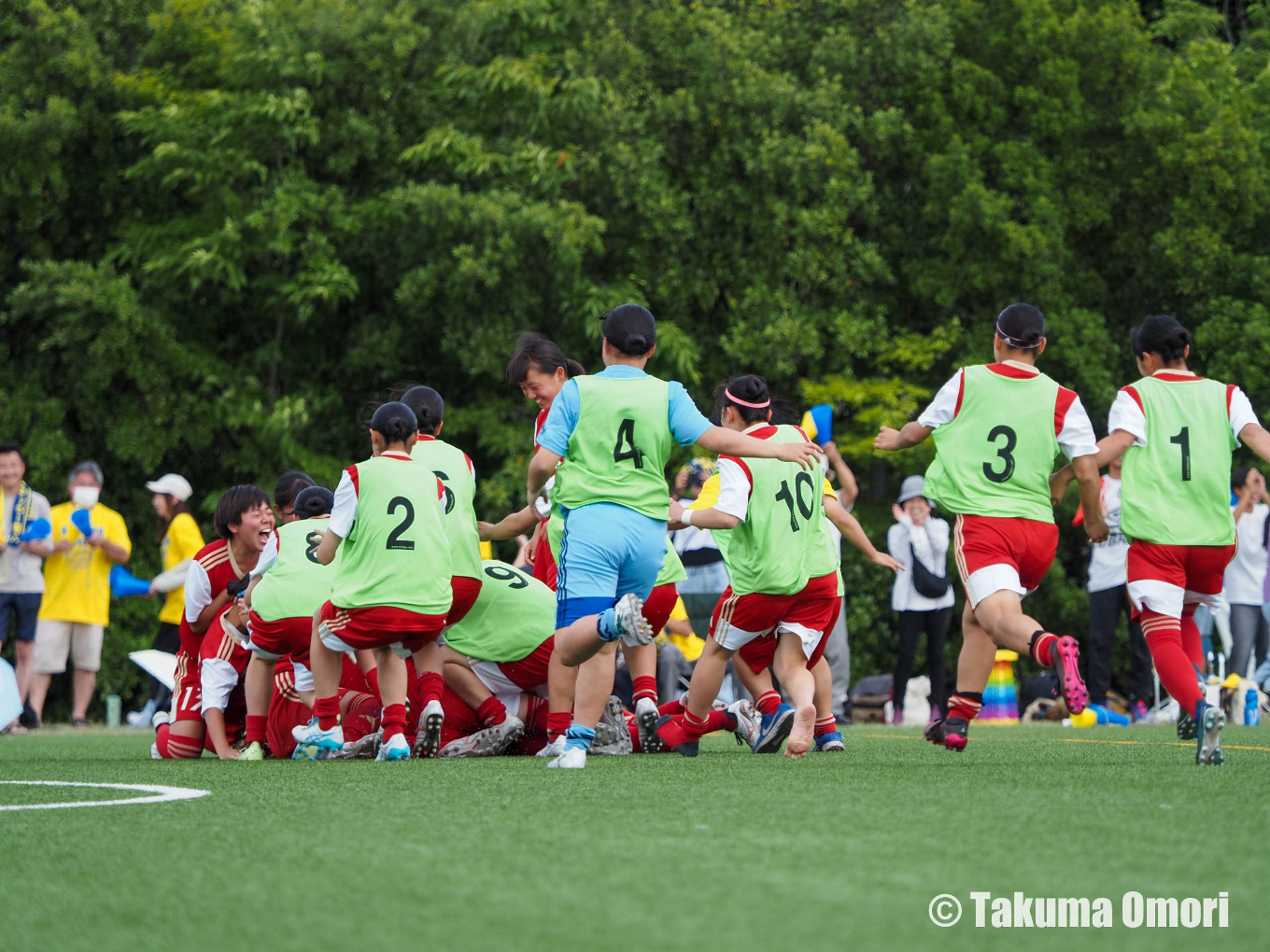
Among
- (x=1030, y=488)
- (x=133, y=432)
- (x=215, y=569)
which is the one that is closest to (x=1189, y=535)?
(x=1030, y=488)

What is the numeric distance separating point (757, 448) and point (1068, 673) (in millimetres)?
1457

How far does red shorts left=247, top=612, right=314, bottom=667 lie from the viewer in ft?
24.8

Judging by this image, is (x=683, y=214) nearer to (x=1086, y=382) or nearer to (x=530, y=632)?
(x=1086, y=382)

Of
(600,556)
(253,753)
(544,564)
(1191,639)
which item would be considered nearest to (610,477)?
(600,556)

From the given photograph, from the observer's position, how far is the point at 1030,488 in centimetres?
656

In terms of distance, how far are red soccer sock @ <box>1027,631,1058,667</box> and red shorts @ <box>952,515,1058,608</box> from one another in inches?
13.0

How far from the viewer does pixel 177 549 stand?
40.5ft

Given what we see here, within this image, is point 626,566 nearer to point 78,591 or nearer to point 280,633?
point 280,633

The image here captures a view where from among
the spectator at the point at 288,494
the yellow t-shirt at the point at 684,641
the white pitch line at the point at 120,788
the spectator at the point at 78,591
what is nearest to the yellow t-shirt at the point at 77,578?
the spectator at the point at 78,591

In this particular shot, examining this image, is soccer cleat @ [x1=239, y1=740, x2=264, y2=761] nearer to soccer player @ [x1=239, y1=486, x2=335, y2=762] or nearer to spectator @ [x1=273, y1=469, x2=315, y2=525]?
soccer player @ [x1=239, y1=486, x2=335, y2=762]

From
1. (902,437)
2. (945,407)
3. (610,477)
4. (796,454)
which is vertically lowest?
(610,477)

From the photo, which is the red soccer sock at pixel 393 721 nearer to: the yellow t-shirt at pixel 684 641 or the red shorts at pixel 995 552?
the red shorts at pixel 995 552

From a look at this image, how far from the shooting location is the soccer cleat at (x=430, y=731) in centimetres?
714

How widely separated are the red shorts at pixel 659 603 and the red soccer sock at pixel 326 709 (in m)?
1.64
